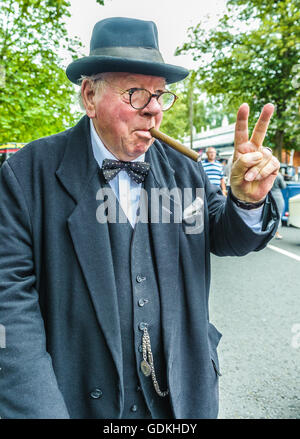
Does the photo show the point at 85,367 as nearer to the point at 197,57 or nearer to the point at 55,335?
the point at 55,335

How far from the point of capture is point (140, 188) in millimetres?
1536

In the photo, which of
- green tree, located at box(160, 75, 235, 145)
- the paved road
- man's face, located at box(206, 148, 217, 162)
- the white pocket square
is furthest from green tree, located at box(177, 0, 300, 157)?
the white pocket square

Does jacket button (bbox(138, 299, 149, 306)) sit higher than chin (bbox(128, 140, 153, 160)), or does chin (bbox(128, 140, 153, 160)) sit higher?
chin (bbox(128, 140, 153, 160))

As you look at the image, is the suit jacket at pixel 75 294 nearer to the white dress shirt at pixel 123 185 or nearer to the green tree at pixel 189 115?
the white dress shirt at pixel 123 185

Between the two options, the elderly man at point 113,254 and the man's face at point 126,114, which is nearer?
the elderly man at point 113,254

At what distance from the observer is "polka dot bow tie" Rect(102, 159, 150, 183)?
1.46 metres

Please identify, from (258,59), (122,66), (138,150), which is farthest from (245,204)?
(258,59)

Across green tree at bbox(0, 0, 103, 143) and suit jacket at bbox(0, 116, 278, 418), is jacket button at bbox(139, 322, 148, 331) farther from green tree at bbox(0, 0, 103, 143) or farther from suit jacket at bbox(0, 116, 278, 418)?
green tree at bbox(0, 0, 103, 143)

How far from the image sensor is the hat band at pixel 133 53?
142cm

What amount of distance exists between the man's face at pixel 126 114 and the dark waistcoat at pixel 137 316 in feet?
1.03

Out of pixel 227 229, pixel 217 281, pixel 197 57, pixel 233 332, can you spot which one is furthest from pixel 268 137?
pixel 227 229

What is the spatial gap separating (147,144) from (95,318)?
64cm

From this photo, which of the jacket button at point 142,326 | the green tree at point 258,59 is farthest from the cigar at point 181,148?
the green tree at point 258,59

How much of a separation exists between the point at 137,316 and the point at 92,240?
0.30 m
